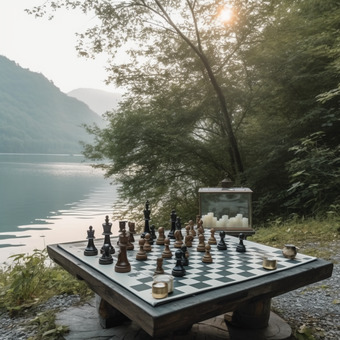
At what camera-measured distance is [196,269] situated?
2439 mm

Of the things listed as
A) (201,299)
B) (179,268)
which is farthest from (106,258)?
(201,299)

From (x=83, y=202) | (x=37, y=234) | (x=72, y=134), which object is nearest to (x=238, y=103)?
(x=37, y=234)

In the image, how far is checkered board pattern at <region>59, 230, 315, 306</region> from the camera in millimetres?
2029

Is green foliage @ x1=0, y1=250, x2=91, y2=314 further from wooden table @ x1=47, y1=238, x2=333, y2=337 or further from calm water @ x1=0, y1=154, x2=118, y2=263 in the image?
calm water @ x1=0, y1=154, x2=118, y2=263

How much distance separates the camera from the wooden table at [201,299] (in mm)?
1732

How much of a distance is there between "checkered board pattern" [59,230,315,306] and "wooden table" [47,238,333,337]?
4 centimetres

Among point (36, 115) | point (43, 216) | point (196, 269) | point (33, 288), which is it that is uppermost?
point (36, 115)

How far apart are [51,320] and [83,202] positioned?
2325cm

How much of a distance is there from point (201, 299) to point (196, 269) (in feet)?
1.80

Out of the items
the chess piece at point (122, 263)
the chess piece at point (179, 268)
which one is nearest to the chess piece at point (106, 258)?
the chess piece at point (122, 263)

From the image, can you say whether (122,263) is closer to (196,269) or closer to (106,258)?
(106,258)

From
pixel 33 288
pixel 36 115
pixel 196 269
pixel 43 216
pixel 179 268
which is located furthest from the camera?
pixel 36 115

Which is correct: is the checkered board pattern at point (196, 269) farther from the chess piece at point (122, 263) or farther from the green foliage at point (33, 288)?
the green foliage at point (33, 288)

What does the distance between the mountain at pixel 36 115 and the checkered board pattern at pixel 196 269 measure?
76.0 meters
